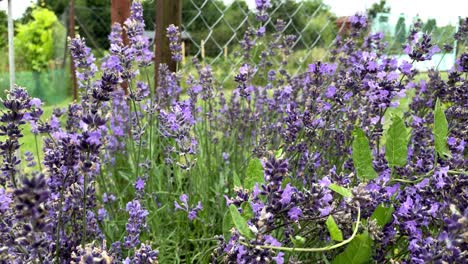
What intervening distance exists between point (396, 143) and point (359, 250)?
0.31 m

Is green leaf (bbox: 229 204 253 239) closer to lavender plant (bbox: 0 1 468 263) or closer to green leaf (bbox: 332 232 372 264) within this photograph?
lavender plant (bbox: 0 1 468 263)

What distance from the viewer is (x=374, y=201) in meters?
1.07

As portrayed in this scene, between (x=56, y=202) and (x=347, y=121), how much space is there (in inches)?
40.1

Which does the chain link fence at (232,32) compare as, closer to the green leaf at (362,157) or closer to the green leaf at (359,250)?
the green leaf at (362,157)

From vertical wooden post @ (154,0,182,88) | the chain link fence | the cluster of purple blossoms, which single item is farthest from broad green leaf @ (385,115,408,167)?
the chain link fence

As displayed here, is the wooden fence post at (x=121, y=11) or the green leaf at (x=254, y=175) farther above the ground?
the wooden fence post at (x=121, y=11)

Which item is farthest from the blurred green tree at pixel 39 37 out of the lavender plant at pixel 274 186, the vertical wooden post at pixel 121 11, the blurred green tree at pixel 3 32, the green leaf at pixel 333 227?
the green leaf at pixel 333 227

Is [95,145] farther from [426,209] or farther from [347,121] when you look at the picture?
[347,121]

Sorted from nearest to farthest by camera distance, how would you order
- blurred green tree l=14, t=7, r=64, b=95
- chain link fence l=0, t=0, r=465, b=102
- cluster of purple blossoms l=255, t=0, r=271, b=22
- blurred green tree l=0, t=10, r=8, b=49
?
cluster of purple blossoms l=255, t=0, r=271, b=22 → chain link fence l=0, t=0, r=465, b=102 → blurred green tree l=0, t=10, r=8, b=49 → blurred green tree l=14, t=7, r=64, b=95

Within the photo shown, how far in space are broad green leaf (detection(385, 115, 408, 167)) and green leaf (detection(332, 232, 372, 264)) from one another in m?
0.26

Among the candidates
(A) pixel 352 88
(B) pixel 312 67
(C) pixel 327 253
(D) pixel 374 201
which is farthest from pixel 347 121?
(D) pixel 374 201

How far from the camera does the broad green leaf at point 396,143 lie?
122 centimetres

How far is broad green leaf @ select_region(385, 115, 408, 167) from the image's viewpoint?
4.00 ft

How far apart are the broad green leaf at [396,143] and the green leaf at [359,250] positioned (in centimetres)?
26
